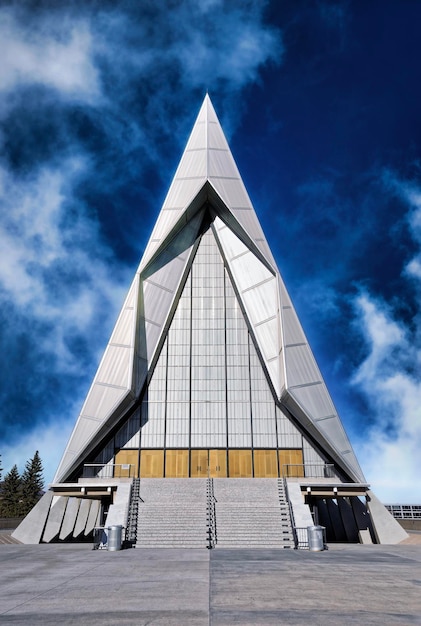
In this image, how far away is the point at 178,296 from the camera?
3081cm

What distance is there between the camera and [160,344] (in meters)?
29.6

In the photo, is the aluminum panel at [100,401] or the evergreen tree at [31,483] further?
the evergreen tree at [31,483]

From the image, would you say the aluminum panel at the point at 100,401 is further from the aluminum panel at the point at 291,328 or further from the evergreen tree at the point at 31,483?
the evergreen tree at the point at 31,483

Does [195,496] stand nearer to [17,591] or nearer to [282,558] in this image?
[282,558]

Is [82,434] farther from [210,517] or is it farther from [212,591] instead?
[212,591]

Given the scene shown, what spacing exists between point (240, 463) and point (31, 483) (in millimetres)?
47840

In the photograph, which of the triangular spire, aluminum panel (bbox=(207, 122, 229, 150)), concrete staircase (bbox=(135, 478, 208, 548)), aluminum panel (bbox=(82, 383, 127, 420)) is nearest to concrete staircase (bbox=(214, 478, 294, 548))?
concrete staircase (bbox=(135, 478, 208, 548))

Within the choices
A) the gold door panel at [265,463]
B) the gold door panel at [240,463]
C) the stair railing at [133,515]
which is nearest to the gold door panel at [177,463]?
the gold door panel at [240,463]

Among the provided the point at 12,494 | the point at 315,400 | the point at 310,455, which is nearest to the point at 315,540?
the point at 315,400

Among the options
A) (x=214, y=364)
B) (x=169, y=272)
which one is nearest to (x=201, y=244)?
(x=169, y=272)

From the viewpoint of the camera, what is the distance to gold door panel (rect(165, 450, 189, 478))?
27.2m

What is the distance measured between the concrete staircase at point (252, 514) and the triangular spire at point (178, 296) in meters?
4.70

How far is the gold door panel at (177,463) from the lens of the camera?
27.2m

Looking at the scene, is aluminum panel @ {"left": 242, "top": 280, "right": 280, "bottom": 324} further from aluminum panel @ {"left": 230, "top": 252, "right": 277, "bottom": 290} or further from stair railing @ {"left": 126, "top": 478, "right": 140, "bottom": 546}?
stair railing @ {"left": 126, "top": 478, "right": 140, "bottom": 546}
